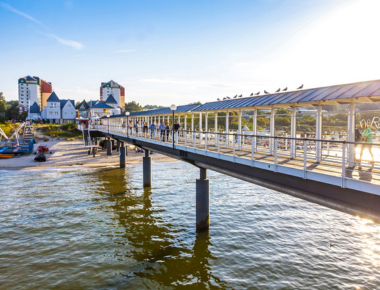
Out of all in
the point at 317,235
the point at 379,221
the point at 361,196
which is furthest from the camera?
the point at 317,235

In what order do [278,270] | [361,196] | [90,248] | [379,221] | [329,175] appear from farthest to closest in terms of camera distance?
1. [90,248]
2. [278,270]
3. [329,175]
4. [361,196]
5. [379,221]

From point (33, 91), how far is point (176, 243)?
126 m

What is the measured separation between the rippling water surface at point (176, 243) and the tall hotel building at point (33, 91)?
11069cm

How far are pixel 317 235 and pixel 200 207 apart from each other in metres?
6.56

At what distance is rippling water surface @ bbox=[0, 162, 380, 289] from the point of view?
35.7 ft

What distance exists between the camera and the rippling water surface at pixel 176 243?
10.9m

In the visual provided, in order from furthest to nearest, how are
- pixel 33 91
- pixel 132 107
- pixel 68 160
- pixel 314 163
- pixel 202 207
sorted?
pixel 132 107 → pixel 33 91 → pixel 68 160 → pixel 202 207 → pixel 314 163

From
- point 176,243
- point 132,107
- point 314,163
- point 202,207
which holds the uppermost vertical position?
point 132,107

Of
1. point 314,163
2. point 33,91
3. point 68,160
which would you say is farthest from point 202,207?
point 33,91

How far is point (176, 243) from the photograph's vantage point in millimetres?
13852

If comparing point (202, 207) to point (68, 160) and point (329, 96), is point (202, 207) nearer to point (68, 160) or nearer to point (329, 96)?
point (329, 96)

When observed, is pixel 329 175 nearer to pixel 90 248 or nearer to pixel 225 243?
pixel 225 243

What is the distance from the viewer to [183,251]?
1309cm

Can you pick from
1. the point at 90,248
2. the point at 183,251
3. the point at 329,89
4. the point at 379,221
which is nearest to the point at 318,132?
the point at 329,89
